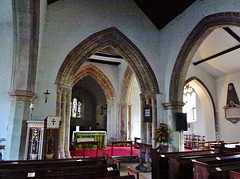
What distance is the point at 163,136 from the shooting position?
6.83 metres

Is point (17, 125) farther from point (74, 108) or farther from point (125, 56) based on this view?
point (74, 108)

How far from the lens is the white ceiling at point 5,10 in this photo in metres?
5.55

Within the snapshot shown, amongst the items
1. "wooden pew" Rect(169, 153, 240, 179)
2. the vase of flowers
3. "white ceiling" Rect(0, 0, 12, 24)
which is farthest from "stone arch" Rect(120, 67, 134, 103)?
"wooden pew" Rect(169, 153, 240, 179)

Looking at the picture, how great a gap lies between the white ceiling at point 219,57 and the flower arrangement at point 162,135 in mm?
4505

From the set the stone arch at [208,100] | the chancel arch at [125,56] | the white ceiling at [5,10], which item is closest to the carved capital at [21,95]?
the chancel arch at [125,56]

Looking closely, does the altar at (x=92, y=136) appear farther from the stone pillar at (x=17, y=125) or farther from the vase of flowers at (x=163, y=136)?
the stone pillar at (x=17, y=125)

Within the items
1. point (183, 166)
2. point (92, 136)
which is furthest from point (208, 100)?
point (183, 166)

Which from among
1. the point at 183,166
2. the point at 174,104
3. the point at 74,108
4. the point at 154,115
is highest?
the point at 74,108

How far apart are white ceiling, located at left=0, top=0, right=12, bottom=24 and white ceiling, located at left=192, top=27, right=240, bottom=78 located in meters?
7.54

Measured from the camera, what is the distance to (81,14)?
7.12 meters

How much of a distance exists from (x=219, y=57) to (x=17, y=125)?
30.5 feet

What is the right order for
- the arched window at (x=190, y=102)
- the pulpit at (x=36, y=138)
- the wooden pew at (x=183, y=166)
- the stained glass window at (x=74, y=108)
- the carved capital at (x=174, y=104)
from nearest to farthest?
the wooden pew at (x=183, y=166) < the pulpit at (x=36, y=138) < the carved capital at (x=174, y=104) < the arched window at (x=190, y=102) < the stained glass window at (x=74, y=108)

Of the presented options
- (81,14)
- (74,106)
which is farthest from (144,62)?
(74,106)

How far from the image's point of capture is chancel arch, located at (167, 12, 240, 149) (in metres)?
5.62
